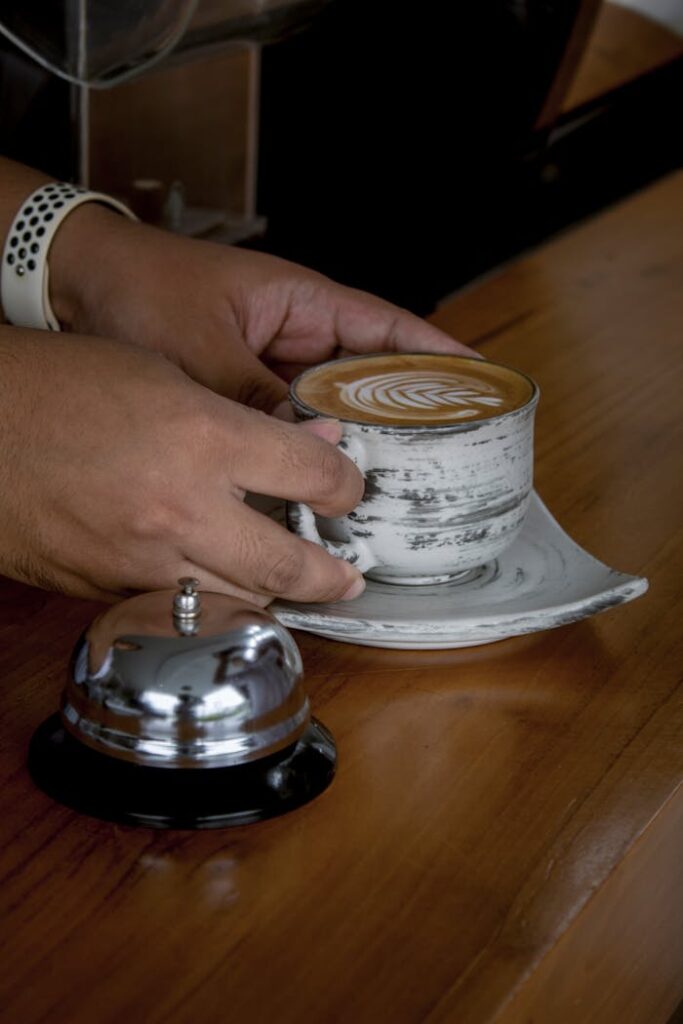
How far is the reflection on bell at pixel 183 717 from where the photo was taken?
685 mm

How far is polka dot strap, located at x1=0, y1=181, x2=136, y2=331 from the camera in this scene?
1.21 m

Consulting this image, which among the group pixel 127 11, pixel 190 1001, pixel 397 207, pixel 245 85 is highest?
pixel 127 11

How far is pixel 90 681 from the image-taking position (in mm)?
703

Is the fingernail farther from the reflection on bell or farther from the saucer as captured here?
the reflection on bell

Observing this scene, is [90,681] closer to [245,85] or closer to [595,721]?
[595,721]

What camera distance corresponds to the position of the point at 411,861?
691 mm

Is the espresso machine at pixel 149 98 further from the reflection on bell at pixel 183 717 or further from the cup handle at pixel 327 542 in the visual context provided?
the reflection on bell at pixel 183 717

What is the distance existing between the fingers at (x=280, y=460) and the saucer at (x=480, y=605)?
84 millimetres

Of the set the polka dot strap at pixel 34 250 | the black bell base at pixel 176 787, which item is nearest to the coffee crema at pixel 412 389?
the black bell base at pixel 176 787

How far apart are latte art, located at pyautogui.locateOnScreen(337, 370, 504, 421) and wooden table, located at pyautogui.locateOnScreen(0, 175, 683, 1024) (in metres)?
A: 0.15

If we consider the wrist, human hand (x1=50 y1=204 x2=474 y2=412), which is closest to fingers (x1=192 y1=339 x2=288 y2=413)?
human hand (x1=50 y1=204 x2=474 y2=412)

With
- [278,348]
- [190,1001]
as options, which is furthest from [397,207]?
[190,1001]

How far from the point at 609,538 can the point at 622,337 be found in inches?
19.0

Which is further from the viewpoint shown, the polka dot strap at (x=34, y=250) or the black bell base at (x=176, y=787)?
the polka dot strap at (x=34, y=250)
